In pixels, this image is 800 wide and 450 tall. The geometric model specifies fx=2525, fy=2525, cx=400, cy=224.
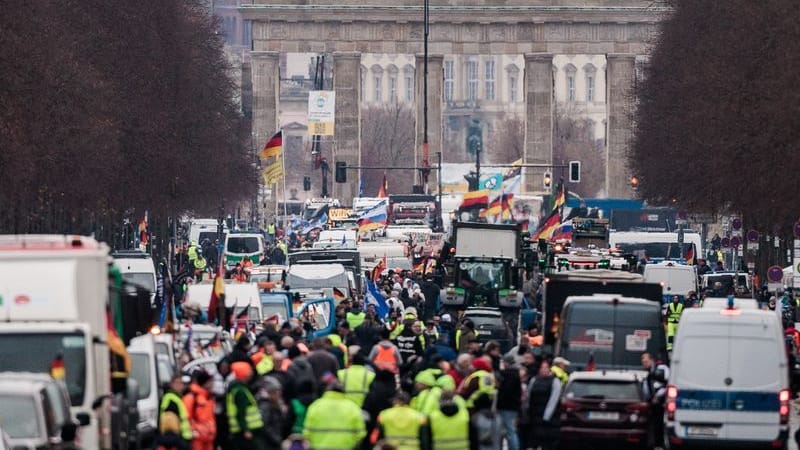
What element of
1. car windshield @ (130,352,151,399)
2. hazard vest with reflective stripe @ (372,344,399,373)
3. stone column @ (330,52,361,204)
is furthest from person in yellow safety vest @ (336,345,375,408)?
stone column @ (330,52,361,204)

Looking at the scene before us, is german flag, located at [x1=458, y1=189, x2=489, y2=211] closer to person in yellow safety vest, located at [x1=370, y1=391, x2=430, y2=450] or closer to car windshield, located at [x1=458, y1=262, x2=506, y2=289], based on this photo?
car windshield, located at [x1=458, y1=262, x2=506, y2=289]

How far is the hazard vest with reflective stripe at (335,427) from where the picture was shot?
899 inches

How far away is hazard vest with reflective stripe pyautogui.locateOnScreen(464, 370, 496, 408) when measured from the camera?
90.5 ft

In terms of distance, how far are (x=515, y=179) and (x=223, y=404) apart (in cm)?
9464

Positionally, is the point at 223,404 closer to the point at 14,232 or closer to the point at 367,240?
the point at 14,232

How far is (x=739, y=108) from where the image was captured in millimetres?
59844

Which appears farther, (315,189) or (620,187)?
(315,189)

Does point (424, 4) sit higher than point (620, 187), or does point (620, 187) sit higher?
point (424, 4)

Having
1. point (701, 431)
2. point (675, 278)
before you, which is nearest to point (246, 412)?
point (701, 431)

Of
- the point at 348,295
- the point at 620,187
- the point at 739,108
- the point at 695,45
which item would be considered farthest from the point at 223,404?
the point at 620,187

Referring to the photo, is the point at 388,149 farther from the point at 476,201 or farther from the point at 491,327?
the point at 491,327

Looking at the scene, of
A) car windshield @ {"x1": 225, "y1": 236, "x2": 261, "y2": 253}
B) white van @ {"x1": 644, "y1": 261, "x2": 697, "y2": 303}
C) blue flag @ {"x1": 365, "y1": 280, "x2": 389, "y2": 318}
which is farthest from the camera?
car windshield @ {"x1": 225, "y1": 236, "x2": 261, "y2": 253}

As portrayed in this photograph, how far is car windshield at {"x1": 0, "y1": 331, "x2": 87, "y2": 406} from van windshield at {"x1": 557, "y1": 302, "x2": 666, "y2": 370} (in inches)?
404

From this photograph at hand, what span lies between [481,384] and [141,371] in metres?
4.20
